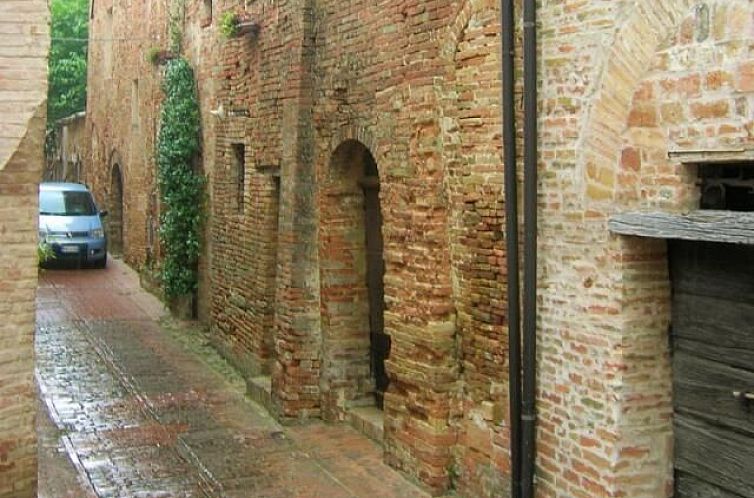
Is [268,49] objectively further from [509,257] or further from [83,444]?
[509,257]

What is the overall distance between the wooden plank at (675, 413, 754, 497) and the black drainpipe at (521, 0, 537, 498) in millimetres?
953

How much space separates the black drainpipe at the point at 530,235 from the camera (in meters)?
6.44

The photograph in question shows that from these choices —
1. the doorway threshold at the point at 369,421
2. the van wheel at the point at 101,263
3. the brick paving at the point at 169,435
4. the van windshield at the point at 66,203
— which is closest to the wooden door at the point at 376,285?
the doorway threshold at the point at 369,421

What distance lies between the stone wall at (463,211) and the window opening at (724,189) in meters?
0.09

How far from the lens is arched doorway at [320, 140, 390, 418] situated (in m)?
9.85

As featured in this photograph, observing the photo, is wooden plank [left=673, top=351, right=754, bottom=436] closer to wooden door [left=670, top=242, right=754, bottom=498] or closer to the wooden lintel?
wooden door [left=670, top=242, right=754, bottom=498]

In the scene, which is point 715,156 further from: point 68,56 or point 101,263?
point 68,56

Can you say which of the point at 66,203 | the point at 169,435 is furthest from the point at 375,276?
the point at 66,203

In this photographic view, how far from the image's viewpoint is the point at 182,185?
14.7m

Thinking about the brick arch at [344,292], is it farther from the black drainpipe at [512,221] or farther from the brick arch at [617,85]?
the brick arch at [617,85]

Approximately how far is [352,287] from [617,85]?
15.0 ft

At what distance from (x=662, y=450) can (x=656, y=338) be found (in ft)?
2.20

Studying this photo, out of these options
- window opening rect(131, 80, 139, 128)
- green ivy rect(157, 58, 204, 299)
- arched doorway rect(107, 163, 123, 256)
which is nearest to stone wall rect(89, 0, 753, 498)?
green ivy rect(157, 58, 204, 299)

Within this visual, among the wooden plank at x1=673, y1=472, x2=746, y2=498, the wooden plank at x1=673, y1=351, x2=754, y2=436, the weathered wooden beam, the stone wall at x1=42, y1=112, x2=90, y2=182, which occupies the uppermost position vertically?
the stone wall at x1=42, y1=112, x2=90, y2=182
